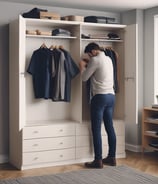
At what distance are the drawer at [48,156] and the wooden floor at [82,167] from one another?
0.12 metres

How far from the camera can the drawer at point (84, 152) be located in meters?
5.37

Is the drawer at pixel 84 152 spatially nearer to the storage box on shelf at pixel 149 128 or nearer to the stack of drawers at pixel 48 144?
the stack of drawers at pixel 48 144

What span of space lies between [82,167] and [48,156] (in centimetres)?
47

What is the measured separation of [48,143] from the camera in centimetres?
516

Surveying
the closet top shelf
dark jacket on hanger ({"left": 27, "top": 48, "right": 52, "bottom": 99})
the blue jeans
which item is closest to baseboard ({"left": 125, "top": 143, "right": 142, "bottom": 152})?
the blue jeans

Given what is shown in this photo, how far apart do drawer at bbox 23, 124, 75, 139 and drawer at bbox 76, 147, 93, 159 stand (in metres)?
0.26

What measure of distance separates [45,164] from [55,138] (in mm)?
362

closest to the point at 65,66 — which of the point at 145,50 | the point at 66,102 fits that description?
the point at 66,102

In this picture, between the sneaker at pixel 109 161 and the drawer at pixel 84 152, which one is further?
the drawer at pixel 84 152

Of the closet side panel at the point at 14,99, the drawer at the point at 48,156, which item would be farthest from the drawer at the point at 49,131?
the drawer at the point at 48,156

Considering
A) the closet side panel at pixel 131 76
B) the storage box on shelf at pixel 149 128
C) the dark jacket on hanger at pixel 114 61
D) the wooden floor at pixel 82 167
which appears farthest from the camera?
the storage box on shelf at pixel 149 128

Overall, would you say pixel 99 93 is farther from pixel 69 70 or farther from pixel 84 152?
pixel 84 152

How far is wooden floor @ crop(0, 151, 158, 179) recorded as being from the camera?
4832mm

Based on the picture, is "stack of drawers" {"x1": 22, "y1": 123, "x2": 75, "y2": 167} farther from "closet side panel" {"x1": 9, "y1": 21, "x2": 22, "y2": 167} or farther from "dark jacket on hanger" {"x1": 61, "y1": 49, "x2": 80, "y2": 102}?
"dark jacket on hanger" {"x1": 61, "y1": 49, "x2": 80, "y2": 102}
